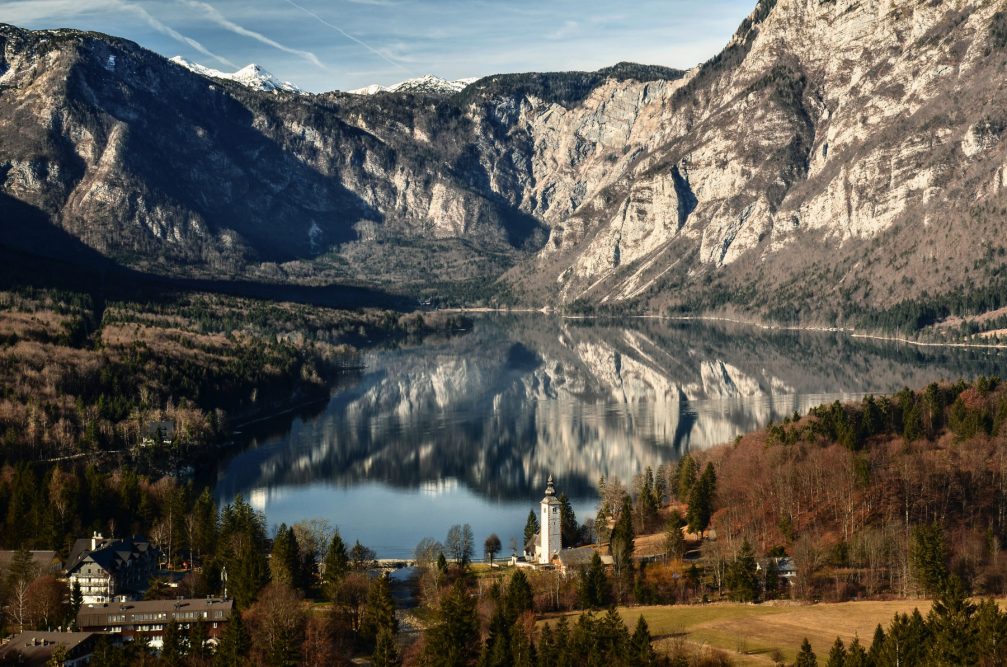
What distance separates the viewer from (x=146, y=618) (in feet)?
205

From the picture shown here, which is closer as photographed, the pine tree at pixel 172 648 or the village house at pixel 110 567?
the pine tree at pixel 172 648

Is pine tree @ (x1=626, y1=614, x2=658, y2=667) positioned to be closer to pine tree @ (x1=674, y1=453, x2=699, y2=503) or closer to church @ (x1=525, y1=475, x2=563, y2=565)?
church @ (x1=525, y1=475, x2=563, y2=565)

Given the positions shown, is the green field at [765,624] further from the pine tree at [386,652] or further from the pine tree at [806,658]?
the pine tree at [386,652]

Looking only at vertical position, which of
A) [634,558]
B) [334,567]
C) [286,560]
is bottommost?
[634,558]

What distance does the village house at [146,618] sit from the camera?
6172 cm

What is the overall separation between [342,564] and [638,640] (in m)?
22.1

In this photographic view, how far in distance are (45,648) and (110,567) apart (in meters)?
10.5

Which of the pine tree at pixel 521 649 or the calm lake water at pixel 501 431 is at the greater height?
the calm lake water at pixel 501 431

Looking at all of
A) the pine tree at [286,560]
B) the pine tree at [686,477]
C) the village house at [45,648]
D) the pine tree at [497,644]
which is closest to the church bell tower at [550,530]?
the pine tree at [686,477]

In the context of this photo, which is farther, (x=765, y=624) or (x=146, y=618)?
(x=765, y=624)

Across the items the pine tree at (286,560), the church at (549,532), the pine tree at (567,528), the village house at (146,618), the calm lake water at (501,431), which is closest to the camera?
the village house at (146,618)

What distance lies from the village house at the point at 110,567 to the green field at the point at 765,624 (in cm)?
2601

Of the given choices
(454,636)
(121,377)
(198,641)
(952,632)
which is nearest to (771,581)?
(952,632)

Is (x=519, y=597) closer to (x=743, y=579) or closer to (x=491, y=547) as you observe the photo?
(x=743, y=579)
